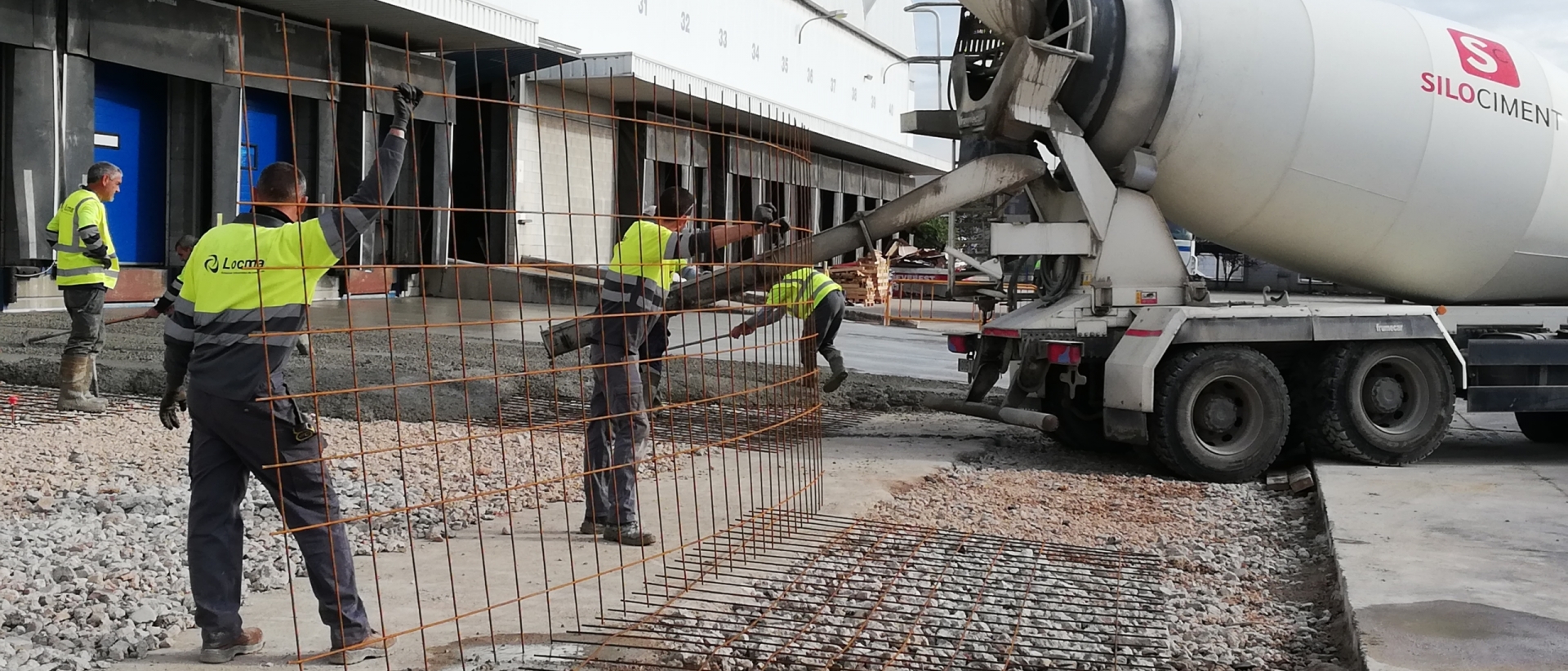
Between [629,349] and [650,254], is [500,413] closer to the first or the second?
[629,349]

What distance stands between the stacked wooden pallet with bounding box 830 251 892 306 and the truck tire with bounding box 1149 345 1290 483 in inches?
629

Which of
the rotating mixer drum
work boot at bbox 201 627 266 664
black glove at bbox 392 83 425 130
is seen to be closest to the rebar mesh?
work boot at bbox 201 627 266 664

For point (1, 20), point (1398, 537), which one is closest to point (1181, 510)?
point (1398, 537)

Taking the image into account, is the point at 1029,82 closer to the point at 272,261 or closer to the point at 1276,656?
A: the point at 1276,656

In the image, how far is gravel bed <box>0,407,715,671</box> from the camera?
4.44 m

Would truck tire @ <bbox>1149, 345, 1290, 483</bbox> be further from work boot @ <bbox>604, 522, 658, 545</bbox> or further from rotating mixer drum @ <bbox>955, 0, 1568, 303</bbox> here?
work boot @ <bbox>604, 522, 658, 545</bbox>

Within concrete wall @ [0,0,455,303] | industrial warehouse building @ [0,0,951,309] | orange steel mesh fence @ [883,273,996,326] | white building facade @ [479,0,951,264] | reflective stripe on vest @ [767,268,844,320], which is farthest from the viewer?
orange steel mesh fence @ [883,273,996,326]

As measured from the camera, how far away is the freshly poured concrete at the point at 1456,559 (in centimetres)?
458

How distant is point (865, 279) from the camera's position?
24969 mm

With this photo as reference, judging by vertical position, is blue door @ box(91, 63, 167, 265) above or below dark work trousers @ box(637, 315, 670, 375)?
above

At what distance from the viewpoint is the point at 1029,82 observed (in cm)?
835

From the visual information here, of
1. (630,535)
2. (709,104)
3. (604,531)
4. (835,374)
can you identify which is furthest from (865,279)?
(630,535)

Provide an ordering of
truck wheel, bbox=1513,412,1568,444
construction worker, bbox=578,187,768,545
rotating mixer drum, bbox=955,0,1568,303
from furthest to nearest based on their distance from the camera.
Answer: truck wheel, bbox=1513,412,1568,444
rotating mixer drum, bbox=955,0,1568,303
construction worker, bbox=578,187,768,545

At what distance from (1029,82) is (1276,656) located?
4.60 m
